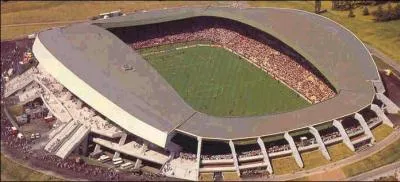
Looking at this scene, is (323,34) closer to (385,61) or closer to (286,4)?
(385,61)

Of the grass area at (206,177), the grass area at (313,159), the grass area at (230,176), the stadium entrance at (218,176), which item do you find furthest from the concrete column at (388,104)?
the grass area at (206,177)

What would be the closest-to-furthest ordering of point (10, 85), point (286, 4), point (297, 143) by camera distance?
point (297, 143) → point (10, 85) → point (286, 4)

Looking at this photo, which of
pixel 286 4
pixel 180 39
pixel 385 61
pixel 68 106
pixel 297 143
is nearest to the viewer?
pixel 297 143

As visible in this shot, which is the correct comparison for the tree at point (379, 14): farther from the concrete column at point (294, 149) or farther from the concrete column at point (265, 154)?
the concrete column at point (265, 154)

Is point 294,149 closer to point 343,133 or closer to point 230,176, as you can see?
point 343,133

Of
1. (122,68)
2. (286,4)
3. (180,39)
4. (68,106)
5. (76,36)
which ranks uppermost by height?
(286,4)

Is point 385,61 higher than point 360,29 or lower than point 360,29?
lower

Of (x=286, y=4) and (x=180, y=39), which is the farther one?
(x=286, y=4)

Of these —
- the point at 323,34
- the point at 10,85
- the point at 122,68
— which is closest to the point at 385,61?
the point at 323,34
